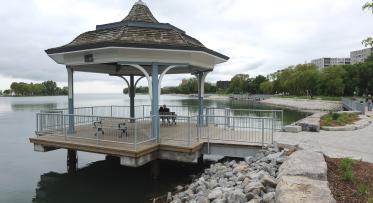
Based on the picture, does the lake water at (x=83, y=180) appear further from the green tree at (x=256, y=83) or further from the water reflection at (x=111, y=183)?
the green tree at (x=256, y=83)

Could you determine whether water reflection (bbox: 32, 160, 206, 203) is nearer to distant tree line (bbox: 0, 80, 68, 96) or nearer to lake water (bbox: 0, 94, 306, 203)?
lake water (bbox: 0, 94, 306, 203)

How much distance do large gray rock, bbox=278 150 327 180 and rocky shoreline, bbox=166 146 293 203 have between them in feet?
1.63

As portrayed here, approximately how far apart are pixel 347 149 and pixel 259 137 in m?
3.07

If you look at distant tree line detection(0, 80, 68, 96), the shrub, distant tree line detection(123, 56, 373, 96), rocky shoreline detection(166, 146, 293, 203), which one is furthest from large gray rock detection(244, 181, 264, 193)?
distant tree line detection(0, 80, 68, 96)

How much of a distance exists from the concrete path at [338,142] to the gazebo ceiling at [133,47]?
460 cm

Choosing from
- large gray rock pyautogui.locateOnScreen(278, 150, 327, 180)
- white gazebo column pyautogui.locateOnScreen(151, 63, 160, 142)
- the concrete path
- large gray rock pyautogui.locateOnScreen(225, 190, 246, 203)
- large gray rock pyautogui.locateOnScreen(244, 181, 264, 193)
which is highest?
white gazebo column pyautogui.locateOnScreen(151, 63, 160, 142)

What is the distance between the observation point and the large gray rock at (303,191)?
488 cm

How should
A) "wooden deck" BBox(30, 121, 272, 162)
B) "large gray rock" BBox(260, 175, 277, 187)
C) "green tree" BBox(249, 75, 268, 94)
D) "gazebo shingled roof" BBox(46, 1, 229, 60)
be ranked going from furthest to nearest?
"green tree" BBox(249, 75, 268, 94), "gazebo shingled roof" BBox(46, 1, 229, 60), "wooden deck" BBox(30, 121, 272, 162), "large gray rock" BBox(260, 175, 277, 187)

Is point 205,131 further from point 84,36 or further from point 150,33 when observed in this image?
point 84,36

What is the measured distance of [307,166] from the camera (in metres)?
6.60

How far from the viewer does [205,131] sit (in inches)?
542

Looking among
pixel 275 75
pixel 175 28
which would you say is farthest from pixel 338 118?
pixel 275 75

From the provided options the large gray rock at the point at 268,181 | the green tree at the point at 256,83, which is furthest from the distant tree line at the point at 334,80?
the large gray rock at the point at 268,181

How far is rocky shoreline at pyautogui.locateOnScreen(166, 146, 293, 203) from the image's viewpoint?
6.56 m
